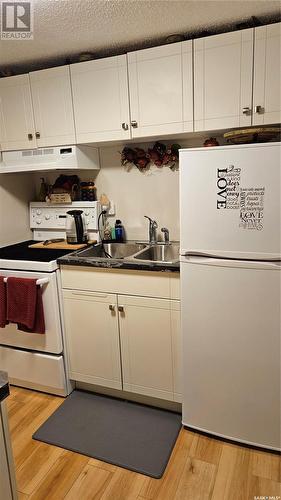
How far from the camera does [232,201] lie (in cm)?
158

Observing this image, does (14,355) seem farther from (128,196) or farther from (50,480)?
(128,196)

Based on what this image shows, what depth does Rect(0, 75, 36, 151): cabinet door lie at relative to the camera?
2.33 metres

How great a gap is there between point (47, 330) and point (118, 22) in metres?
1.90

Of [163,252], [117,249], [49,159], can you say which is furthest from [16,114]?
[163,252]

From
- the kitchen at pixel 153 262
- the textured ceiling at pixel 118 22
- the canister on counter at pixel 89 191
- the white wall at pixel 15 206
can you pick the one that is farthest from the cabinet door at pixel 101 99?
the white wall at pixel 15 206

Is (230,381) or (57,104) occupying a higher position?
(57,104)

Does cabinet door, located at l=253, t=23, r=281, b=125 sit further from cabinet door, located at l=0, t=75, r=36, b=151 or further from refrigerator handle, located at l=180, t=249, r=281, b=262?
cabinet door, located at l=0, t=75, r=36, b=151

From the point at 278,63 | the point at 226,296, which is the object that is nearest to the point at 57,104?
the point at 278,63

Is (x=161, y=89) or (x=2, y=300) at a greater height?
(x=161, y=89)

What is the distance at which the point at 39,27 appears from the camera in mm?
1792

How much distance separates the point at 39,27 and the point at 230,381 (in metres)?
2.21

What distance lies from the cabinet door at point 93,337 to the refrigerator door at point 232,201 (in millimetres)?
747

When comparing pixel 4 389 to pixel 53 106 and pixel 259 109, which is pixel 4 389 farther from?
pixel 53 106

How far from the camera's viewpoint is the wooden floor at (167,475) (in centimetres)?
154
